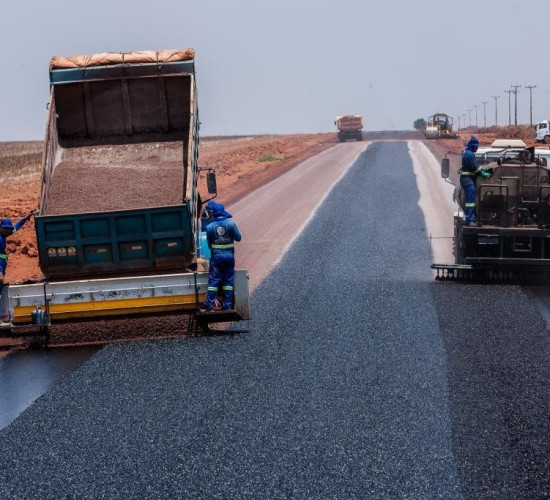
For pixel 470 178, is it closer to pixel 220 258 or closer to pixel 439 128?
pixel 220 258

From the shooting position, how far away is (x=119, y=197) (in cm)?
1445

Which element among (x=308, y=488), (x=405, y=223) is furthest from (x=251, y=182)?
(x=308, y=488)

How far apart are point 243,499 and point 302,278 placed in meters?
10.2

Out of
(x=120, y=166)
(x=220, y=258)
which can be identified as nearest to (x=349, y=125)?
(x=120, y=166)

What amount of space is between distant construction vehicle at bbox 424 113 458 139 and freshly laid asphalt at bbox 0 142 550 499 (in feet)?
176

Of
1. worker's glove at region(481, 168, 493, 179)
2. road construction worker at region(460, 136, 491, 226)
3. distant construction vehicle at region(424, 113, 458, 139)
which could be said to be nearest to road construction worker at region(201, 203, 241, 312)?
road construction worker at region(460, 136, 491, 226)

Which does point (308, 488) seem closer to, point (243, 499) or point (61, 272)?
point (243, 499)

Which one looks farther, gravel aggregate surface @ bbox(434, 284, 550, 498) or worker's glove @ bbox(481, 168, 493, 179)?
worker's glove @ bbox(481, 168, 493, 179)

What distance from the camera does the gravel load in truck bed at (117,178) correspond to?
46.8 feet

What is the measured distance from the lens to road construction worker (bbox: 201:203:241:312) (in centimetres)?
1293

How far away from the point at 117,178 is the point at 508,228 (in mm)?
6832

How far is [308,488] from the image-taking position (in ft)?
24.3

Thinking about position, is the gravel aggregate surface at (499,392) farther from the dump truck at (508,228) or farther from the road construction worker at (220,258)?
the road construction worker at (220,258)

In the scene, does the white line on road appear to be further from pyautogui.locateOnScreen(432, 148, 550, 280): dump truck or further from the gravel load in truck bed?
pyautogui.locateOnScreen(432, 148, 550, 280): dump truck
